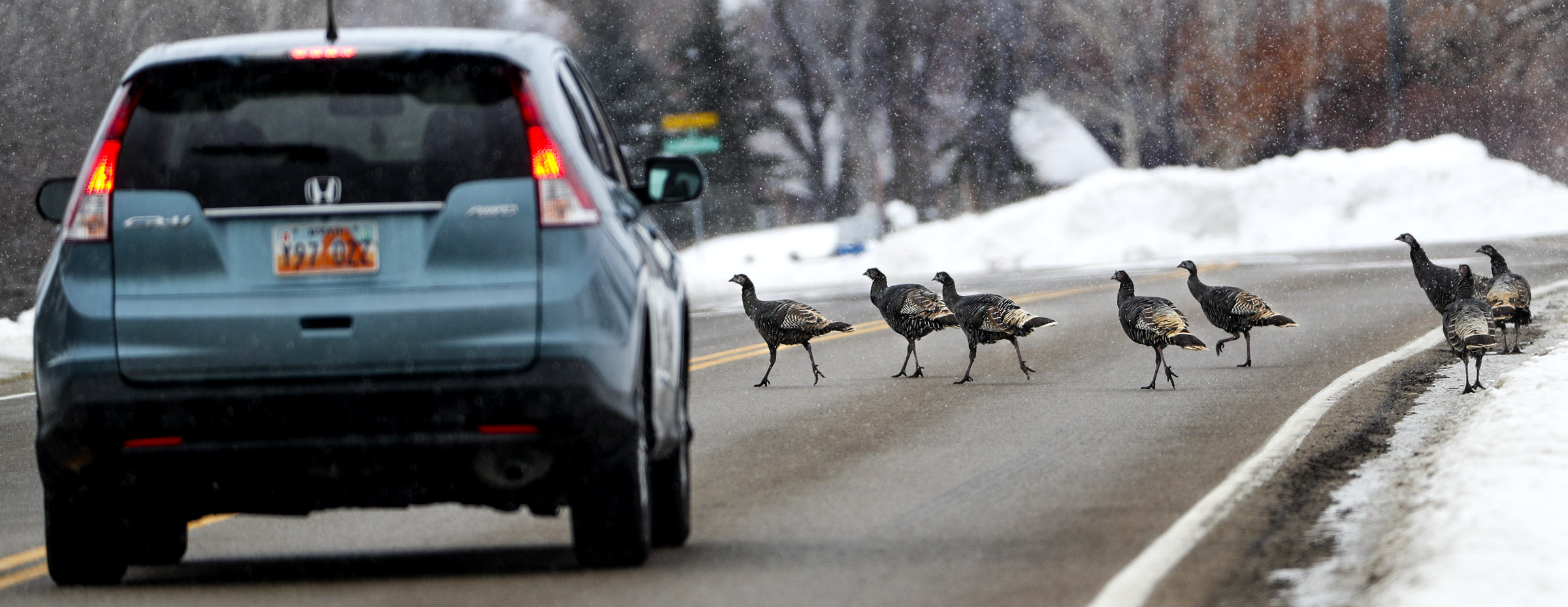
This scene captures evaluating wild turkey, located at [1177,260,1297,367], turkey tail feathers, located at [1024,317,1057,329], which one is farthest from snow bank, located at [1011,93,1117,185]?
turkey tail feathers, located at [1024,317,1057,329]

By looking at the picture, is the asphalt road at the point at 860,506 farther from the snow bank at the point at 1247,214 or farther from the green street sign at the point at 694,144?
the snow bank at the point at 1247,214

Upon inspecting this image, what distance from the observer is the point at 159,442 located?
5.86 meters

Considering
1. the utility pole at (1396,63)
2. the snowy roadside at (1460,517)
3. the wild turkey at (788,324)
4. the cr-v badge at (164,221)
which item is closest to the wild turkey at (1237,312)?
the wild turkey at (788,324)

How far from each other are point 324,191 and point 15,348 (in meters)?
15.8

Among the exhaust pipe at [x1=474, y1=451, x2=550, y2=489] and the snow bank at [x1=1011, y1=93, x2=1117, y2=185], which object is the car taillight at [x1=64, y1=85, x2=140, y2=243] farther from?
the snow bank at [x1=1011, y1=93, x2=1117, y2=185]

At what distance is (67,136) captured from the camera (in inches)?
1152

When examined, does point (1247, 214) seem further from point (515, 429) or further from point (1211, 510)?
point (515, 429)

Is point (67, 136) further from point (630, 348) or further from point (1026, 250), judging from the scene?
point (630, 348)

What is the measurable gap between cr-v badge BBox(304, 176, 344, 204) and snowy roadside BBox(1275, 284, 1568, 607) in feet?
9.81

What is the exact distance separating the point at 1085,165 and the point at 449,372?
5920 cm

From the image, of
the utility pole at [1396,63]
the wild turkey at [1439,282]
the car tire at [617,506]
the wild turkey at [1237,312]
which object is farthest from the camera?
the utility pole at [1396,63]

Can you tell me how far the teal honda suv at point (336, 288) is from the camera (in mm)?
5809

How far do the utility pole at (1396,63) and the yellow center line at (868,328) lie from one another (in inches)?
776

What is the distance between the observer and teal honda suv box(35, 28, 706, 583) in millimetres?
5809
